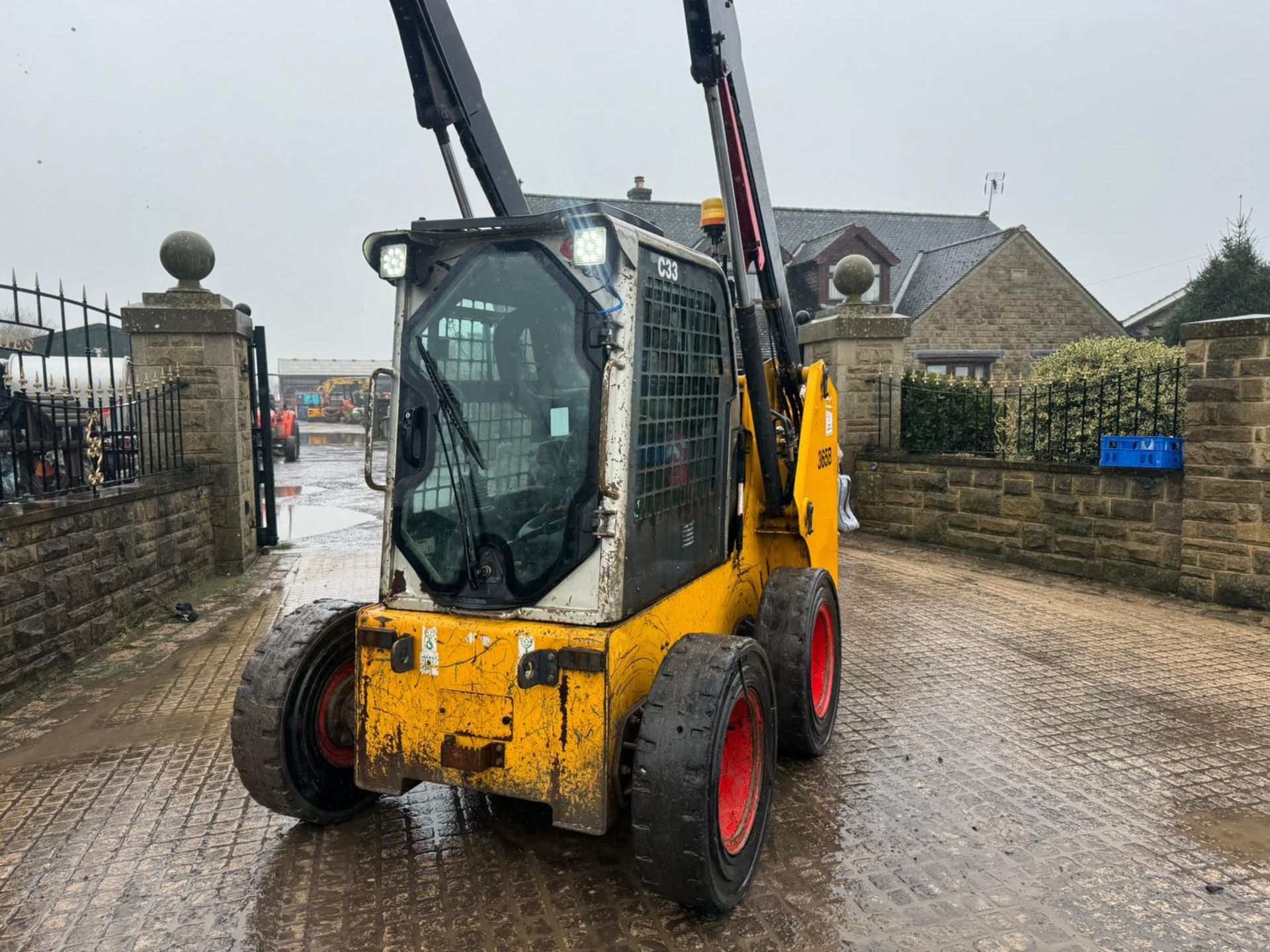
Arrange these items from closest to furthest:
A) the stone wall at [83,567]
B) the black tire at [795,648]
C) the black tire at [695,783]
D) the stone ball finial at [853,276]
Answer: the black tire at [695,783] → the black tire at [795,648] → the stone wall at [83,567] → the stone ball finial at [853,276]

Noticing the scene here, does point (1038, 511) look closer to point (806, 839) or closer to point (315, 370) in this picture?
point (806, 839)

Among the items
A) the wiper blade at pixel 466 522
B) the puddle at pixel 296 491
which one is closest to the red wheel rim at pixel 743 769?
the wiper blade at pixel 466 522

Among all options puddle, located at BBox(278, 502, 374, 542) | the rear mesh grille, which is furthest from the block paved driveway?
puddle, located at BBox(278, 502, 374, 542)

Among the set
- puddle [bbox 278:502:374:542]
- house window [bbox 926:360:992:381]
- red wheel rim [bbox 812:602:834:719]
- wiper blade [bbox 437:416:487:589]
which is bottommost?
puddle [bbox 278:502:374:542]

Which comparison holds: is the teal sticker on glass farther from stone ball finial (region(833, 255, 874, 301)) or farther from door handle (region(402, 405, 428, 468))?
stone ball finial (region(833, 255, 874, 301))

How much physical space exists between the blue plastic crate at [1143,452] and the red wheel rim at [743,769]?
6.53m

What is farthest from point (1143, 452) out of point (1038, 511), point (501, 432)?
point (501, 432)

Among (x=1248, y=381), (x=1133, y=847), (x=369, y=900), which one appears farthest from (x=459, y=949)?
(x=1248, y=381)

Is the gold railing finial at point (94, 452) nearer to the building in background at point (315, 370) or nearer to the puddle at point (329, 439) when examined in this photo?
the puddle at point (329, 439)

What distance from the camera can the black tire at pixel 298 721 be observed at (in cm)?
335

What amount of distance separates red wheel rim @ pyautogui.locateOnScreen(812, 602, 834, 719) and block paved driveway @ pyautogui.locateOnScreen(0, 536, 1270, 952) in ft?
0.97

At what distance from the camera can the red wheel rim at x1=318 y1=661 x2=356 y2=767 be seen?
3584mm

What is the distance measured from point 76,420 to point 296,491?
10.7m

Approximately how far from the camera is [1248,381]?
725 cm
